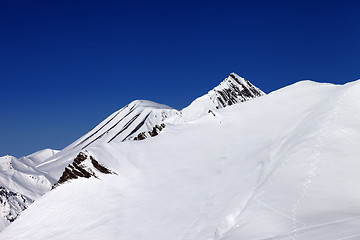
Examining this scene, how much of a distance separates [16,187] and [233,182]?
14281 cm

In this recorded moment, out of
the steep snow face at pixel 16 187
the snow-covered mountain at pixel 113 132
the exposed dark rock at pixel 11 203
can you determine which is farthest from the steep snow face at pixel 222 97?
the steep snow face at pixel 16 187

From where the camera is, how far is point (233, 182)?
79.0 ft

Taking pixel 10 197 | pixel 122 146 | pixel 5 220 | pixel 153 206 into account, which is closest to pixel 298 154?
pixel 153 206

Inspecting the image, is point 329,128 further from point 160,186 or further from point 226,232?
point 160,186

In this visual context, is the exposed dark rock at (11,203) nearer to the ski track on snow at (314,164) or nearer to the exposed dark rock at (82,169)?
the exposed dark rock at (82,169)

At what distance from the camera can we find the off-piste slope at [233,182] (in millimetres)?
17858

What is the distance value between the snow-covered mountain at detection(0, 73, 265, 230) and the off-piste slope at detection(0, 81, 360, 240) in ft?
36.7

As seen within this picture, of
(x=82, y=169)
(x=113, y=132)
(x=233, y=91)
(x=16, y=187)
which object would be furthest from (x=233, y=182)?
(x=113, y=132)

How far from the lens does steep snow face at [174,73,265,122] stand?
93.3 metres

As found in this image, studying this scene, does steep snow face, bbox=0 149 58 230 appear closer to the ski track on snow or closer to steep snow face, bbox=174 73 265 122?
steep snow face, bbox=174 73 265 122

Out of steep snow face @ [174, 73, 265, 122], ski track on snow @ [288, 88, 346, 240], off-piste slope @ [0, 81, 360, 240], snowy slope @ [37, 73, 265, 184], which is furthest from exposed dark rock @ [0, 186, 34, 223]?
ski track on snow @ [288, 88, 346, 240]

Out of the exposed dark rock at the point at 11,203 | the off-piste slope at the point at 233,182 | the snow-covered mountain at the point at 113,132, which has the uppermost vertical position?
the snow-covered mountain at the point at 113,132

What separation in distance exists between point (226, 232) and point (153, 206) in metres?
8.12

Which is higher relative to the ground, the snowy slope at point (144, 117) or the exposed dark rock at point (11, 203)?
the snowy slope at point (144, 117)
